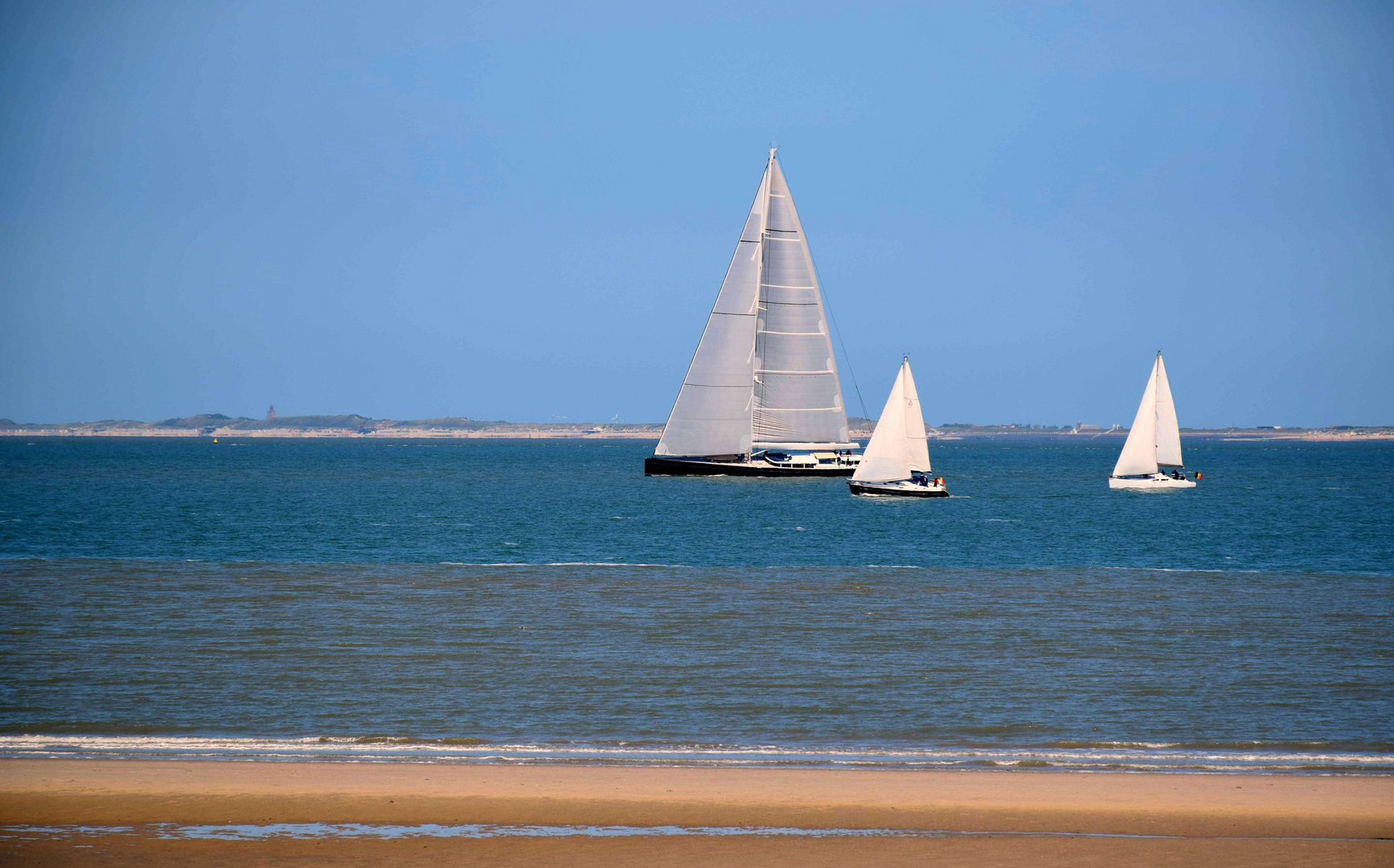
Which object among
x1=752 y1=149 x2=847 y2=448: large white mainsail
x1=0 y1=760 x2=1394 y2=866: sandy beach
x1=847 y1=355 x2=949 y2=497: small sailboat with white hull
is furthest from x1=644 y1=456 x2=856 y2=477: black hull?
x1=0 y1=760 x2=1394 y2=866: sandy beach

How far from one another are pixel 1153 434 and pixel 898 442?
27562 mm

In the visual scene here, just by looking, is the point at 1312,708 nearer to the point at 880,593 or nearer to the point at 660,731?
the point at 660,731

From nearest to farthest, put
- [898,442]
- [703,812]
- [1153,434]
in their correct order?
1. [703,812]
2. [898,442]
3. [1153,434]

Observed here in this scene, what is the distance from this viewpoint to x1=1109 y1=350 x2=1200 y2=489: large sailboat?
3238 inches

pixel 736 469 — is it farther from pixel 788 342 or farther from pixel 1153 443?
pixel 1153 443

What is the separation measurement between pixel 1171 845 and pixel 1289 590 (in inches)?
974

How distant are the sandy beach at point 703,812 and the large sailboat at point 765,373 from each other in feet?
237

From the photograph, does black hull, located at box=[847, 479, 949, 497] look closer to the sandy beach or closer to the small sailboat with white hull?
the small sailboat with white hull

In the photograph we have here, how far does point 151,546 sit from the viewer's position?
4353 cm

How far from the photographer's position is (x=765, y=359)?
86812 mm

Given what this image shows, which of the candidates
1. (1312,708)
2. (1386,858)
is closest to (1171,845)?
(1386,858)

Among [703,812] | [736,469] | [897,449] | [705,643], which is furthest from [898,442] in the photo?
[703,812]

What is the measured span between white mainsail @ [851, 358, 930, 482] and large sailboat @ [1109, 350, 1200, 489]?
23.0m

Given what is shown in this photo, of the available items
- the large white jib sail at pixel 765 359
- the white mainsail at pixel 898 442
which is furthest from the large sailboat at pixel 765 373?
the white mainsail at pixel 898 442
